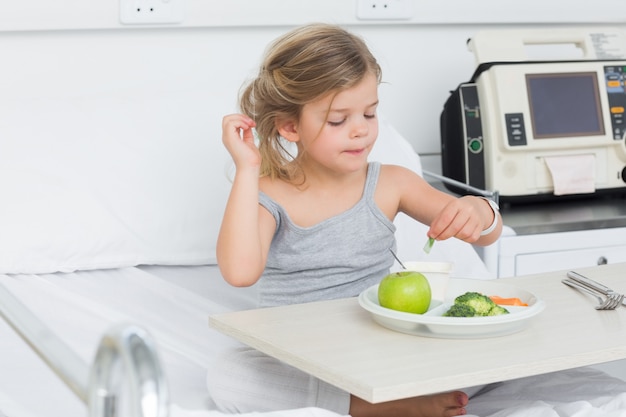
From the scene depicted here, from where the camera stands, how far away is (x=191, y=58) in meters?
2.29

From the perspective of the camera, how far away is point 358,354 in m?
1.11

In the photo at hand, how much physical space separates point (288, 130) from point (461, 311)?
1.82ft

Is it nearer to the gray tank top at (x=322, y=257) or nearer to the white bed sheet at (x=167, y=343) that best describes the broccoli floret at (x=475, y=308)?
the white bed sheet at (x=167, y=343)

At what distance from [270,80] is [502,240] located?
2.21 ft

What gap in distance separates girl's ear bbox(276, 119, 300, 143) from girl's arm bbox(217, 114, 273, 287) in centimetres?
15

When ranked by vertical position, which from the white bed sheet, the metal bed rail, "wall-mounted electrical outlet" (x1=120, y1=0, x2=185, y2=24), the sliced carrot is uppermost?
"wall-mounted electrical outlet" (x1=120, y1=0, x2=185, y2=24)

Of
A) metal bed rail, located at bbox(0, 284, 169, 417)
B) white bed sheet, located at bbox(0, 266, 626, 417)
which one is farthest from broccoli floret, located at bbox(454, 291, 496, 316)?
metal bed rail, located at bbox(0, 284, 169, 417)

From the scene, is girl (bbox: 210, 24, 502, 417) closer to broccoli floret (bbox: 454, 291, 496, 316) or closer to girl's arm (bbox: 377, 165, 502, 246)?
girl's arm (bbox: 377, 165, 502, 246)

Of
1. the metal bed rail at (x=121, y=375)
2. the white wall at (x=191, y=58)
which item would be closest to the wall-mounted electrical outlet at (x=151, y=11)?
the white wall at (x=191, y=58)

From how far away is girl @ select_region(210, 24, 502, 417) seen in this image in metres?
1.48

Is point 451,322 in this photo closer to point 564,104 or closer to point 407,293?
point 407,293

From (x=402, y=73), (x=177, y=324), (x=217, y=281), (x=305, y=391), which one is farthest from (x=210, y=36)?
(x=305, y=391)

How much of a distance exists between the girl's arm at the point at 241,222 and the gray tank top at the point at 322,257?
0.37 ft

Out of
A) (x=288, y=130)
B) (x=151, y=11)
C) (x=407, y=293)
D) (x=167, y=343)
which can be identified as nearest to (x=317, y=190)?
(x=288, y=130)
